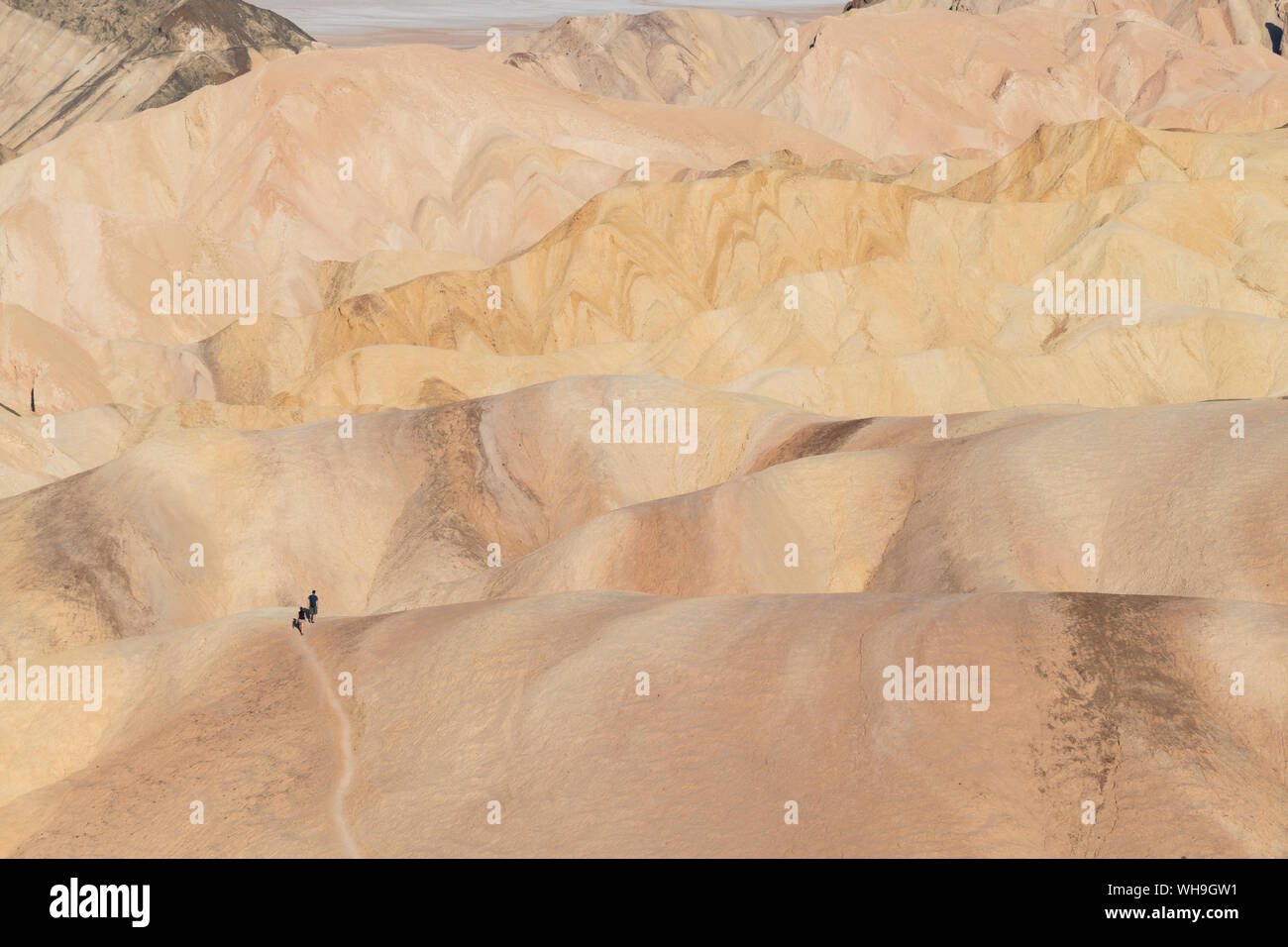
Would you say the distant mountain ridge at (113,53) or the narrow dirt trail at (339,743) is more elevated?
the distant mountain ridge at (113,53)

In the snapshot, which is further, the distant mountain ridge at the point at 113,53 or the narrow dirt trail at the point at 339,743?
the distant mountain ridge at the point at 113,53

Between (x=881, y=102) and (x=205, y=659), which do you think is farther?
(x=881, y=102)

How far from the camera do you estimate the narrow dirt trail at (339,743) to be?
23.3m

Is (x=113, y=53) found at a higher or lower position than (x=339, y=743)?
higher

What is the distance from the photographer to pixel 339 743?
85.6 ft

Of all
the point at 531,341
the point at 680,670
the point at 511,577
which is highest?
the point at 531,341

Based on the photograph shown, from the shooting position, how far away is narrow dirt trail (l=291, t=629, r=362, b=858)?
23.3 m

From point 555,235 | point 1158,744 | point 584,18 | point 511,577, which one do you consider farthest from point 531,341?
point 584,18

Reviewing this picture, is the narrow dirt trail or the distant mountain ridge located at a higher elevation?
the distant mountain ridge

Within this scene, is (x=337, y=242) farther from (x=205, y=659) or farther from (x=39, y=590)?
(x=205, y=659)

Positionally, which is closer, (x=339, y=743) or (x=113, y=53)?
(x=339, y=743)

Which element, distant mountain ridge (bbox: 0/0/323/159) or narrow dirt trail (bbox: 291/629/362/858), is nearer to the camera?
narrow dirt trail (bbox: 291/629/362/858)

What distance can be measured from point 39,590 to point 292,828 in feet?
59.0

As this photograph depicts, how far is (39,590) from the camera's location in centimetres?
3762
